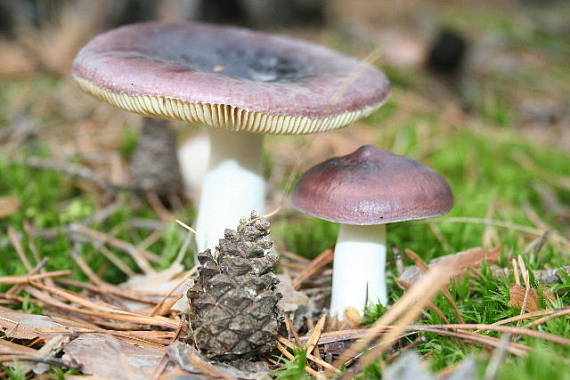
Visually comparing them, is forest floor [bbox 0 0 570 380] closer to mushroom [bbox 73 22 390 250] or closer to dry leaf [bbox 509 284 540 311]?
dry leaf [bbox 509 284 540 311]

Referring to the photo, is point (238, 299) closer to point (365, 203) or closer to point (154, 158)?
point (365, 203)

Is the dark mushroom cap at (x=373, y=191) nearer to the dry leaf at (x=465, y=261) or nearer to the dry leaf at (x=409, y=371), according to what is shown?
the dry leaf at (x=465, y=261)

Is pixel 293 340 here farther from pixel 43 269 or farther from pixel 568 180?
pixel 568 180

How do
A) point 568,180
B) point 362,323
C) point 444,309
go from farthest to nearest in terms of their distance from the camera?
1. point 568,180
2. point 362,323
3. point 444,309

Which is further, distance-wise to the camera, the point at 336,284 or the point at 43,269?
the point at 43,269

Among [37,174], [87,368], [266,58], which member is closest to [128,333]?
[87,368]

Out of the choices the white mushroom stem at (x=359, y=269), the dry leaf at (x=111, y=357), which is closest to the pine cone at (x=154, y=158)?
the white mushroom stem at (x=359, y=269)
